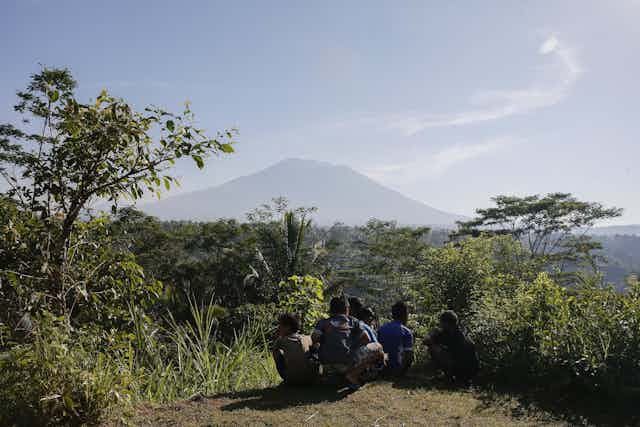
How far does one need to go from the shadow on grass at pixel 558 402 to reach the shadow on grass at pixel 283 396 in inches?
46.7

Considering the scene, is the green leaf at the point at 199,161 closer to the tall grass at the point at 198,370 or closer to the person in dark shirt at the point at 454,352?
the tall grass at the point at 198,370

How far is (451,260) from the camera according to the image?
900 centimetres

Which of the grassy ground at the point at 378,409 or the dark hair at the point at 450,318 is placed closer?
the grassy ground at the point at 378,409

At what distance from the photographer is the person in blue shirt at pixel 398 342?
7078mm

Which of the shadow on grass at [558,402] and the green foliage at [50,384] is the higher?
the green foliage at [50,384]

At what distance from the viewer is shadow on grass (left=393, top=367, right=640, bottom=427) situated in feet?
18.0

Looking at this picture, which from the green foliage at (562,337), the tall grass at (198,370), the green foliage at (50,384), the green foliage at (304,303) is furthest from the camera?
the green foliage at (304,303)

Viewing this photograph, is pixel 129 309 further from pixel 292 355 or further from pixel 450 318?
pixel 450 318

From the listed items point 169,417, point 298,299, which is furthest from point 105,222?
point 298,299

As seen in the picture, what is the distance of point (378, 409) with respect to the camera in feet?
17.9

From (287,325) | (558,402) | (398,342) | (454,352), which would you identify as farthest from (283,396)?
(558,402)

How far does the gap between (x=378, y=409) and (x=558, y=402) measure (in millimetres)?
2454

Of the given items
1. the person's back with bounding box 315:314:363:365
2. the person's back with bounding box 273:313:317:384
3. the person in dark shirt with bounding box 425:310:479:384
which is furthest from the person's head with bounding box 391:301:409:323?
the person's back with bounding box 273:313:317:384

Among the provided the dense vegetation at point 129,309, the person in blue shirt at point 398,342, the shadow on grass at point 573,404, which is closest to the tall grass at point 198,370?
the dense vegetation at point 129,309
